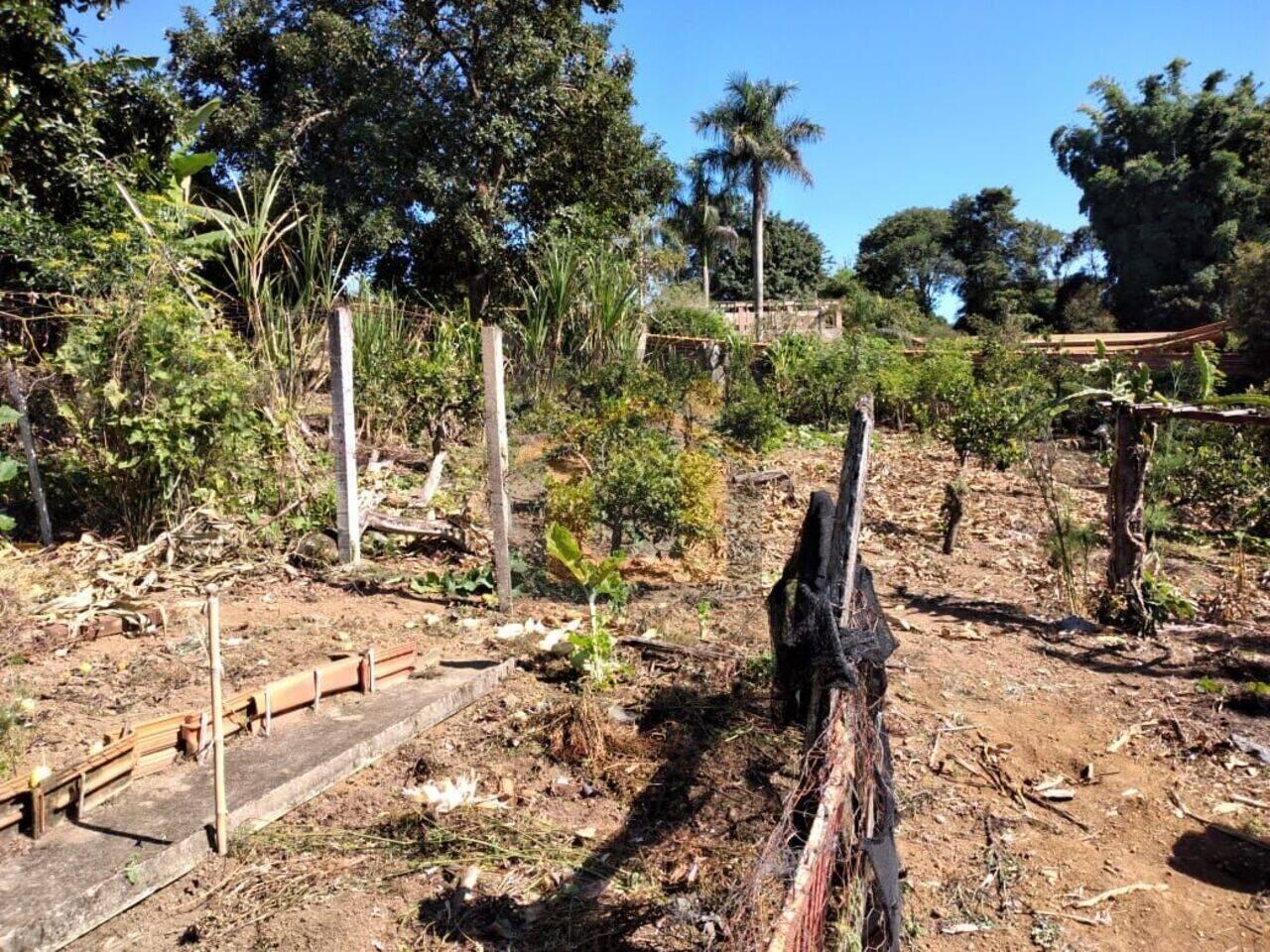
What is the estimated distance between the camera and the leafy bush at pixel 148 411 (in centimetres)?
546

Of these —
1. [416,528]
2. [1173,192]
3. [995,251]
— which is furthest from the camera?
[995,251]

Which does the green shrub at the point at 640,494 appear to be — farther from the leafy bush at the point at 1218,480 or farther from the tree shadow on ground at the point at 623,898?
the leafy bush at the point at 1218,480

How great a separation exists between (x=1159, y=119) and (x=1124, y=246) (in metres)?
4.36

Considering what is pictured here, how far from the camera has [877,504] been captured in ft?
28.6

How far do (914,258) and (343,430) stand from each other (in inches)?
1515

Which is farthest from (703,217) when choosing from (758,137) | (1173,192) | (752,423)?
(752,423)

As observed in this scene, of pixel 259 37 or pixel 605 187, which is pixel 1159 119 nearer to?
pixel 605 187

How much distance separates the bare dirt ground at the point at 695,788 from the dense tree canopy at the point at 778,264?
3658 cm

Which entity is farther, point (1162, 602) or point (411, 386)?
point (411, 386)

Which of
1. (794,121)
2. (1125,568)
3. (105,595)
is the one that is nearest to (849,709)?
(1125,568)

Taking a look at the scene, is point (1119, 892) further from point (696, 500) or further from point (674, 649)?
point (696, 500)

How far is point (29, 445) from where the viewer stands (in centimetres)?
560

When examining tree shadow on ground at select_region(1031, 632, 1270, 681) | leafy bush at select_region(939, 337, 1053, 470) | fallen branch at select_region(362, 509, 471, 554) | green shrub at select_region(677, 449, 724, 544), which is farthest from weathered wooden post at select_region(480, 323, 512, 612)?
leafy bush at select_region(939, 337, 1053, 470)

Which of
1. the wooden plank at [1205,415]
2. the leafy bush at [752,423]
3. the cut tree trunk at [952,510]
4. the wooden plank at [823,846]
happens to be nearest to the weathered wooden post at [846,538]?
the wooden plank at [823,846]
